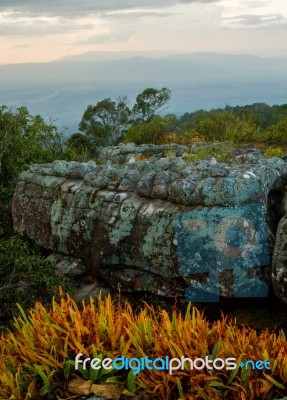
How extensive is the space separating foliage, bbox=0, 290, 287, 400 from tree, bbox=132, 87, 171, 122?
36268mm

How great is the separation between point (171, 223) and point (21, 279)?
2.89 metres

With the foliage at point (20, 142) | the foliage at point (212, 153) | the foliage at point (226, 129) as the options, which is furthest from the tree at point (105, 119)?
the foliage at point (212, 153)

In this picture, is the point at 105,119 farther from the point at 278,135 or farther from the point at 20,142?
the point at 20,142

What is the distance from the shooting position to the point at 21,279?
10.5 meters

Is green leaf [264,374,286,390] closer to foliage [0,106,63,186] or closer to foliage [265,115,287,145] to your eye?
foliage [0,106,63,186]

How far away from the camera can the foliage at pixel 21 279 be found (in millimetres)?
10047

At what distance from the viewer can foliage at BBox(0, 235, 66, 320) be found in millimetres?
10047

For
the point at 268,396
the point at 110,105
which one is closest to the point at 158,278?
the point at 268,396

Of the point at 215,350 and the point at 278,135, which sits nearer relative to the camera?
the point at 215,350

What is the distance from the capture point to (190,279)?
919 cm

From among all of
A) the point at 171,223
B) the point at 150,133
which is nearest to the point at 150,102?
the point at 150,133

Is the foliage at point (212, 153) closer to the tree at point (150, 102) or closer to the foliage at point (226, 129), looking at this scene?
the foliage at point (226, 129)

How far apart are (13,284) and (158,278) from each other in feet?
7.75

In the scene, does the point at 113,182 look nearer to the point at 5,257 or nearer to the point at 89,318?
the point at 5,257
